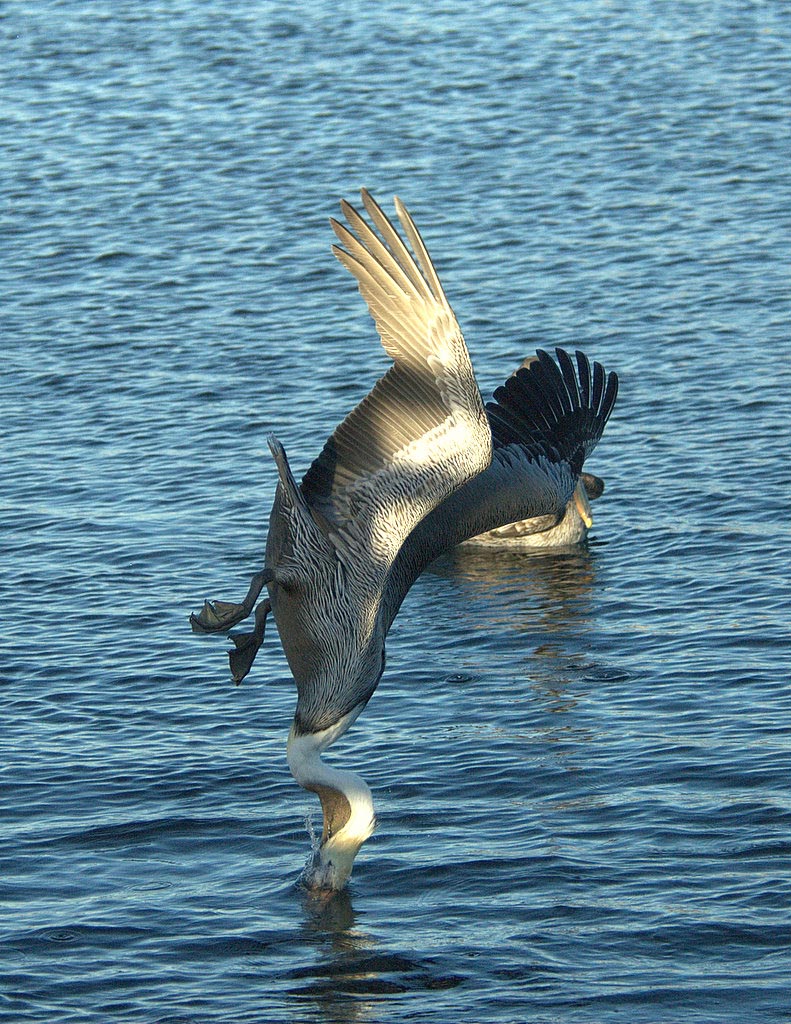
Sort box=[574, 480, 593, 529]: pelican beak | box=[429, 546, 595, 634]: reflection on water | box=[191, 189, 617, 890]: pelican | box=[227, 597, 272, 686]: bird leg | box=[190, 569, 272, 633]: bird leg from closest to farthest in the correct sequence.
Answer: box=[190, 569, 272, 633]: bird leg < box=[227, 597, 272, 686]: bird leg < box=[191, 189, 617, 890]: pelican < box=[429, 546, 595, 634]: reflection on water < box=[574, 480, 593, 529]: pelican beak

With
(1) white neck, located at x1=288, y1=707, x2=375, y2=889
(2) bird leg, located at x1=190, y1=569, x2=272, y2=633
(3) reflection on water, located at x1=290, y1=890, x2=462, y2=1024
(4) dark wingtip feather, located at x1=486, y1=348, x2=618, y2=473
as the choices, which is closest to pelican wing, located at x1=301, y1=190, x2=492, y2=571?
(2) bird leg, located at x1=190, y1=569, x2=272, y2=633

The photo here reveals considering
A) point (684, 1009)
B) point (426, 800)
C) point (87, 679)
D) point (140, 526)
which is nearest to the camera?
point (684, 1009)

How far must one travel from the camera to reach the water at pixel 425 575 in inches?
372

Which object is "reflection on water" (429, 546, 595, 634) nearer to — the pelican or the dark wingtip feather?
the dark wingtip feather

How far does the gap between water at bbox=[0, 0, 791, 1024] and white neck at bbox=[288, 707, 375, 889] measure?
195mm

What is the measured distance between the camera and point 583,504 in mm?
14812

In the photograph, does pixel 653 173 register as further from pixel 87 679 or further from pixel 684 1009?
pixel 684 1009

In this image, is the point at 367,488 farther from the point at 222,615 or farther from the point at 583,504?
the point at 583,504

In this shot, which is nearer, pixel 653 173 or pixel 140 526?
pixel 140 526

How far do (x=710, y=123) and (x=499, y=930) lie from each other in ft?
56.0

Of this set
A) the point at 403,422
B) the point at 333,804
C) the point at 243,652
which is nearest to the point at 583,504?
the point at 333,804

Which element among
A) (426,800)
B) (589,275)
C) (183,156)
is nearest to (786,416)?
(589,275)

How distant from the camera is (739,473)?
15.4 metres

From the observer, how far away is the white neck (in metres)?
9.16
